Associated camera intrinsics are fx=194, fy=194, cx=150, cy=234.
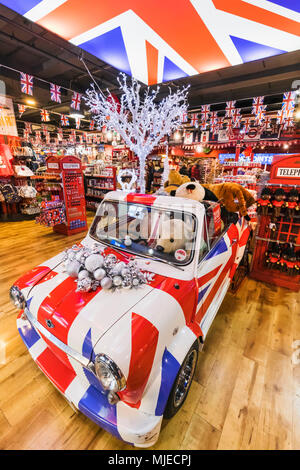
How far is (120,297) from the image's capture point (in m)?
1.28

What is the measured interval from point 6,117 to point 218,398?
26.9 ft

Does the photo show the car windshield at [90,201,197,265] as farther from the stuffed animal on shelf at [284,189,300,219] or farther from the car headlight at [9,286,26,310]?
the stuffed animal on shelf at [284,189,300,219]

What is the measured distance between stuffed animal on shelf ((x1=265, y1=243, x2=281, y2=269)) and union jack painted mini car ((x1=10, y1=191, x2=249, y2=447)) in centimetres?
173

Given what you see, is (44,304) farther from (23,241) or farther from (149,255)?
(23,241)

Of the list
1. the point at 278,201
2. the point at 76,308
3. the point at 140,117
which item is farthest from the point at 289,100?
the point at 76,308

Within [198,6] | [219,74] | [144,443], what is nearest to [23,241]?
[144,443]

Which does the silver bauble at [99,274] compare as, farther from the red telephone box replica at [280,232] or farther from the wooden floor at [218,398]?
the red telephone box replica at [280,232]

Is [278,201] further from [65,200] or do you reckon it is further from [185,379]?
[65,200]

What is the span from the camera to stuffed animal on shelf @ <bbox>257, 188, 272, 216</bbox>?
2.93 metres

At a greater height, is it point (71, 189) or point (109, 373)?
point (71, 189)

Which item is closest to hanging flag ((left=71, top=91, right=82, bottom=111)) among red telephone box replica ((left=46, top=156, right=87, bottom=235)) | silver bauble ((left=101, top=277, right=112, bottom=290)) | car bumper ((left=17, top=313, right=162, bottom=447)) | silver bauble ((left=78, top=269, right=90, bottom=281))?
red telephone box replica ((left=46, top=156, right=87, bottom=235))

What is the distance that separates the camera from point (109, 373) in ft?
3.29

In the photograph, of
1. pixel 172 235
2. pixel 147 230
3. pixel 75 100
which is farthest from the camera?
pixel 75 100
